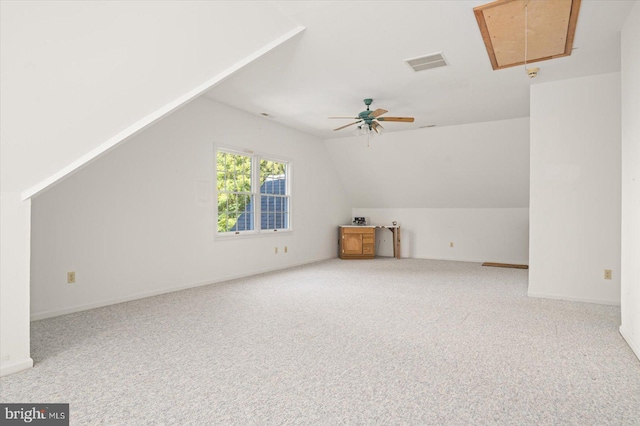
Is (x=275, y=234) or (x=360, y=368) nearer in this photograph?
(x=360, y=368)

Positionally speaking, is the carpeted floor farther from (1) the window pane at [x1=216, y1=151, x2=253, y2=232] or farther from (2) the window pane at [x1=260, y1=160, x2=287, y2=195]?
(2) the window pane at [x1=260, y1=160, x2=287, y2=195]

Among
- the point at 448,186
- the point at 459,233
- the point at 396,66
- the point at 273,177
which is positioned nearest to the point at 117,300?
the point at 273,177

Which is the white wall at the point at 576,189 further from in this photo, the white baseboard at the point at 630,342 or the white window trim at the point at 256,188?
the white window trim at the point at 256,188

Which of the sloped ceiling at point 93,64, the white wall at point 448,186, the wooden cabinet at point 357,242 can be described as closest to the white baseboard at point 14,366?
the sloped ceiling at point 93,64

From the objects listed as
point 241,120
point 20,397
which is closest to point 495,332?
point 20,397

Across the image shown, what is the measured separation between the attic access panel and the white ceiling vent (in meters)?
0.46

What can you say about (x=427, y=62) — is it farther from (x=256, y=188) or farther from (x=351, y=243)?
(x=351, y=243)

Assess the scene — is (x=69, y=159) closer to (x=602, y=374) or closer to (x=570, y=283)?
(x=602, y=374)

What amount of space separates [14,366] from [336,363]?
2052 mm

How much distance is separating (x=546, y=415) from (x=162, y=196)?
4370 mm

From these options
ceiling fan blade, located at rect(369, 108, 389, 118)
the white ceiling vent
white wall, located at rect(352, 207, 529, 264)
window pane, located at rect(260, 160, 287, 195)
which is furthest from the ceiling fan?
white wall, located at rect(352, 207, 529, 264)

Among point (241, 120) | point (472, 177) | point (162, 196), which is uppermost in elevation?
point (241, 120)

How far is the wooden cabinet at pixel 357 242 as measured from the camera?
811 centimetres

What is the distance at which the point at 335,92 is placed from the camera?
15.9ft
